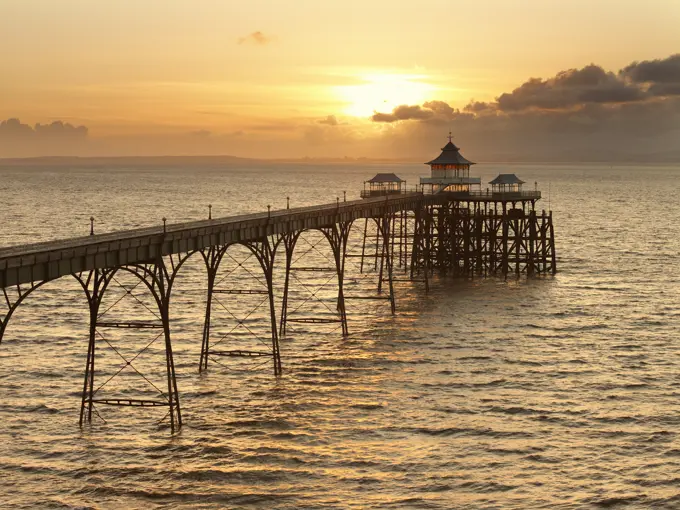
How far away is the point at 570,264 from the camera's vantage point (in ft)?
311

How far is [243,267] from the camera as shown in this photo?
73562mm

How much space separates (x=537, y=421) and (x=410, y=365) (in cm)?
1065

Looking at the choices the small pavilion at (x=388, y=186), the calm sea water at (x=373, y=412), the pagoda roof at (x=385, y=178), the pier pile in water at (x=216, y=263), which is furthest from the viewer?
the pagoda roof at (x=385, y=178)

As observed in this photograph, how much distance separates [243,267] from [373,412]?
3531 cm

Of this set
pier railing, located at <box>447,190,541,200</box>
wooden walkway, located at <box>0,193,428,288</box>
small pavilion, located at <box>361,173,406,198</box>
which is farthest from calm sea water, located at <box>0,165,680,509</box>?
small pavilion, located at <box>361,173,406,198</box>

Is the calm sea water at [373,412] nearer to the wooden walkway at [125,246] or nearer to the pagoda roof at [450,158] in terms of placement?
the wooden walkway at [125,246]

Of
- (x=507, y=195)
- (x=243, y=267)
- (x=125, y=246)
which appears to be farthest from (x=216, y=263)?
(x=507, y=195)

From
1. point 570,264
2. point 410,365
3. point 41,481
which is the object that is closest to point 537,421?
point 410,365

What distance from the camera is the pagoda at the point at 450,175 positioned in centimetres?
9456

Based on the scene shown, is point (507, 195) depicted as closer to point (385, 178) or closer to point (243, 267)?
point (385, 178)

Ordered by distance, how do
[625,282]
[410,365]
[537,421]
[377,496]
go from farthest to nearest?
[625,282]
[410,365]
[537,421]
[377,496]

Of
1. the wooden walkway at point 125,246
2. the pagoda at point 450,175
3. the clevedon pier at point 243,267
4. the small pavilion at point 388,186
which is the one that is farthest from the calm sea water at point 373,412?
the pagoda at point 450,175

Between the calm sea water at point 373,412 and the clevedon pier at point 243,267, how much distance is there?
884 millimetres

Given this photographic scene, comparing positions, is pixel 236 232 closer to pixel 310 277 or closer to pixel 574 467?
pixel 574 467
